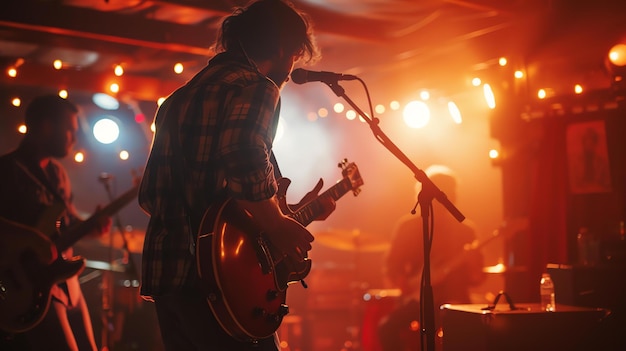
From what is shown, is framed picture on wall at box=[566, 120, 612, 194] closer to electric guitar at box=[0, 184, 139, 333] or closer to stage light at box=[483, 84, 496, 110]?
stage light at box=[483, 84, 496, 110]

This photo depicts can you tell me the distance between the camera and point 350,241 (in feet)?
27.9

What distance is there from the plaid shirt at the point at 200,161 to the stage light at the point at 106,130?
457cm

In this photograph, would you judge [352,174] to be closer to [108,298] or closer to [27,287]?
[27,287]

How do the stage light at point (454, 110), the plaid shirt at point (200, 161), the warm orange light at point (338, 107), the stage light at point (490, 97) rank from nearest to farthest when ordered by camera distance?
the plaid shirt at point (200, 161), the stage light at point (490, 97), the stage light at point (454, 110), the warm orange light at point (338, 107)

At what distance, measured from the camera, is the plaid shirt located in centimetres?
238

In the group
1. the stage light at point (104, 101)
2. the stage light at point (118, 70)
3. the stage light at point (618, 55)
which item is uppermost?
the stage light at point (104, 101)

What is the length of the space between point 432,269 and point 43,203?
3.31 meters

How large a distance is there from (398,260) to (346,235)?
7.05 ft

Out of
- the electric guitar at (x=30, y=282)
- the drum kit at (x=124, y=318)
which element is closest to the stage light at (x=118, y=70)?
the drum kit at (x=124, y=318)

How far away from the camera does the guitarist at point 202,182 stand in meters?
2.39

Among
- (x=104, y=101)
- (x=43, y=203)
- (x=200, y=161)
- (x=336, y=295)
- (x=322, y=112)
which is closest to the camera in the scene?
(x=200, y=161)

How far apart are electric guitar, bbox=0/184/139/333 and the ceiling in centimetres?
249

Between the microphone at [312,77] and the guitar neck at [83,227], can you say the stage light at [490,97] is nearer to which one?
the guitar neck at [83,227]

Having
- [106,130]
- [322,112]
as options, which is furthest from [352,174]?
[322,112]
